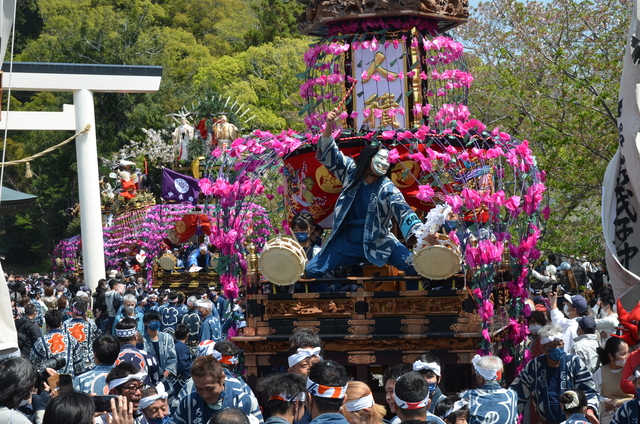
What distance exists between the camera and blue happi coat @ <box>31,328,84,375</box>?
30.3ft

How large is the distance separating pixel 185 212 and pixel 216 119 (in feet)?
21.1

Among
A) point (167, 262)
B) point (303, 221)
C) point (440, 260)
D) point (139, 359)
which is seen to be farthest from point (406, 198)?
point (167, 262)

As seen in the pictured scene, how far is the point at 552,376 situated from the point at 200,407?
295 centimetres

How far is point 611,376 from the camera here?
7.55 m

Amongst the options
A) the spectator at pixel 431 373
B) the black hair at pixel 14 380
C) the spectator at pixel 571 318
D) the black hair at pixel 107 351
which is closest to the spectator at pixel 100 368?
the black hair at pixel 107 351

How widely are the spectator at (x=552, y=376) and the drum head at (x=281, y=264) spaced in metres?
3.43

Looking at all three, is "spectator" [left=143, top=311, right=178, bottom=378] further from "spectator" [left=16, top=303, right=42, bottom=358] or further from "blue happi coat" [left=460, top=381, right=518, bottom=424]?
"blue happi coat" [left=460, top=381, right=518, bottom=424]

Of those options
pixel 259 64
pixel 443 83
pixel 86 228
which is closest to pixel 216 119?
pixel 86 228

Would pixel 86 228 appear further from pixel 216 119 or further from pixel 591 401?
pixel 591 401

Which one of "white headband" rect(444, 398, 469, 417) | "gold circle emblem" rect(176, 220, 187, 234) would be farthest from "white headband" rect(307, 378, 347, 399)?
"gold circle emblem" rect(176, 220, 187, 234)

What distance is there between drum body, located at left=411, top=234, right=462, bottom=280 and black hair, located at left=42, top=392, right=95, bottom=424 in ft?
19.2

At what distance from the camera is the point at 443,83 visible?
41.4 ft

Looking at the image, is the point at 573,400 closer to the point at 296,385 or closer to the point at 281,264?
the point at 296,385

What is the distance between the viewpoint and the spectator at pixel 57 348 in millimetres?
9234
